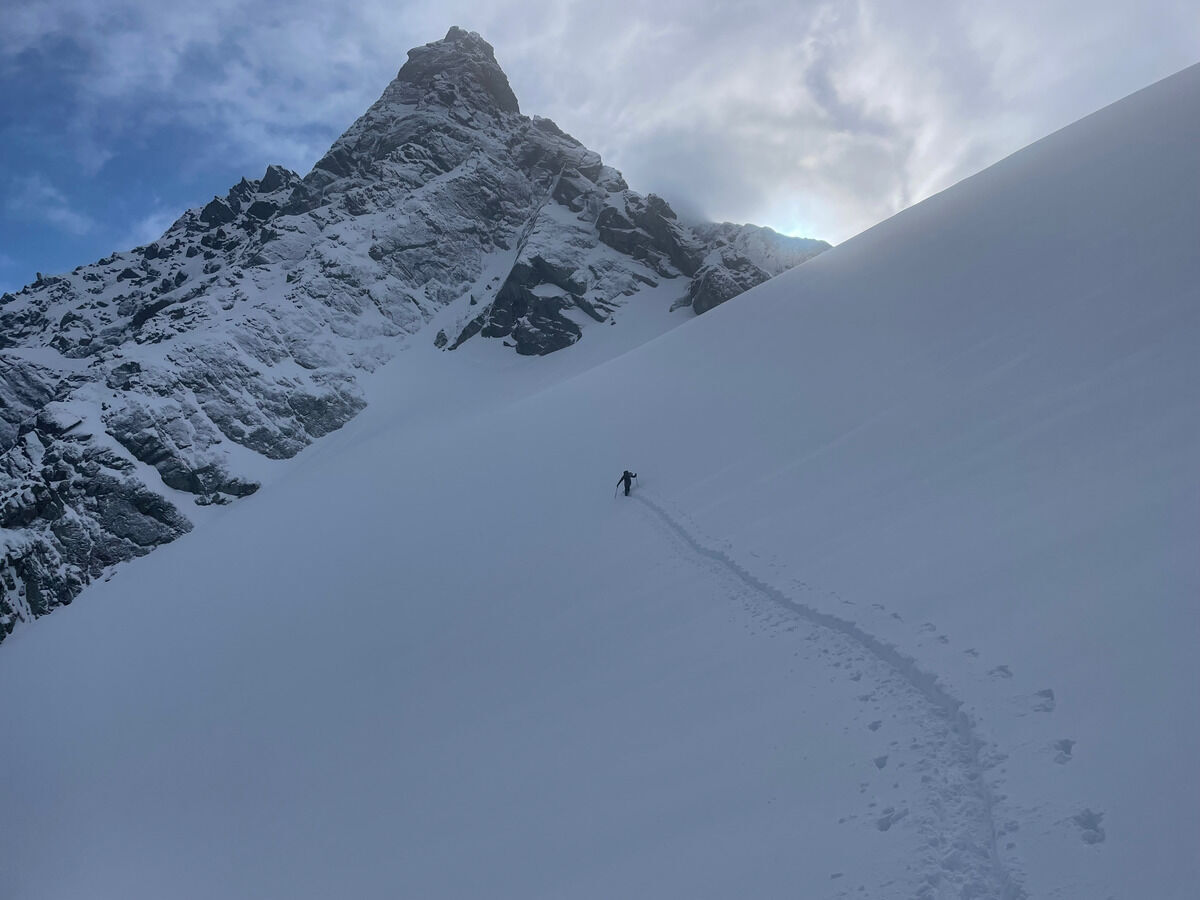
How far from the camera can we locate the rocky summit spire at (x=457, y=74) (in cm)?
10775

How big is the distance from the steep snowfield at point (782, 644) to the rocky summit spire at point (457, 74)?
328 ft

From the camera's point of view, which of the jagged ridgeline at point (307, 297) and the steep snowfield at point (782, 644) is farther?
the jagged ridgeline at point (307, 297)

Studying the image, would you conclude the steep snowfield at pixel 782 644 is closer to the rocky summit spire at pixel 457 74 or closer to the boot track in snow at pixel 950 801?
the boot track in snow at pixel 950 801

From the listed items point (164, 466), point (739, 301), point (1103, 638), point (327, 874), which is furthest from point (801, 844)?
point (164, 466)

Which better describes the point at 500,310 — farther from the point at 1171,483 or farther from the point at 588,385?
the point at 1171,483

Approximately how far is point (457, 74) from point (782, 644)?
124048 mm

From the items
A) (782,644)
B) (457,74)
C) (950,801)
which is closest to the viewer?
(950,801)

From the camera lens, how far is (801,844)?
20.2 ft

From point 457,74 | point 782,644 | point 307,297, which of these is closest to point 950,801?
point 782,644

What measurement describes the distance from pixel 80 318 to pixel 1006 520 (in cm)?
13141

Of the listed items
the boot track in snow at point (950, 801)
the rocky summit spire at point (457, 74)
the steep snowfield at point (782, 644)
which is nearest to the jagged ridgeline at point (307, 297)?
the rocky summit spire at point (457, 74)

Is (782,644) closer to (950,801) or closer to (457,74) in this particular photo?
(950,801)

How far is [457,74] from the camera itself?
109562 millimetres

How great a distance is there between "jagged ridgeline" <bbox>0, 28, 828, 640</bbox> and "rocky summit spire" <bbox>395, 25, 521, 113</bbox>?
41 centimetres
